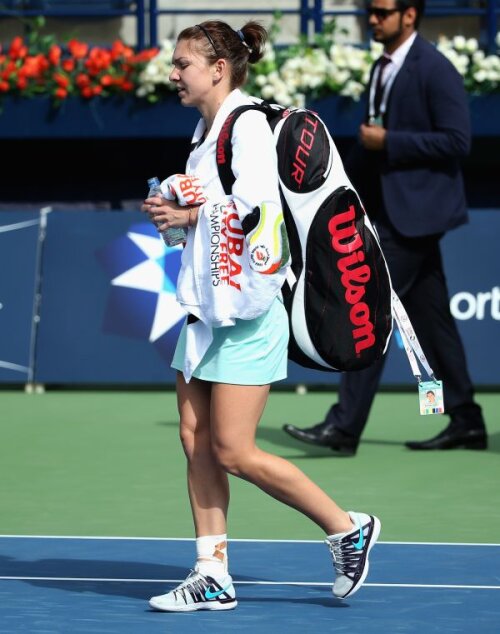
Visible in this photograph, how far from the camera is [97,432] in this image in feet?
32.3

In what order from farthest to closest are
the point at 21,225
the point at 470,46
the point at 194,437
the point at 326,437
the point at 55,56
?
the point at 55,56, the point at 470,46, the point at 21,225, the point at 326,437, the point at 194,437

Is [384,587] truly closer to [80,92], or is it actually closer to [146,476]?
[146,476]

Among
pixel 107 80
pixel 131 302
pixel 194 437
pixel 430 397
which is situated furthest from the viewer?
pixel 107 80

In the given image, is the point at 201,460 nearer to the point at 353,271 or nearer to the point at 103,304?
the point at 353,271

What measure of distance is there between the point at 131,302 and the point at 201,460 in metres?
6.32

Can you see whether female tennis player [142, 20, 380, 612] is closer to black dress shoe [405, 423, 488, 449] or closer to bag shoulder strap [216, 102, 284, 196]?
bag shoulder strap [216, 102, 284, 196]

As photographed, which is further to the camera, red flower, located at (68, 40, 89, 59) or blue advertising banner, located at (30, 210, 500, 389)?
red flower, located at (68, 40, 89, 59)

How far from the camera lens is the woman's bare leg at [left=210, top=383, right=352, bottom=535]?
5195mm

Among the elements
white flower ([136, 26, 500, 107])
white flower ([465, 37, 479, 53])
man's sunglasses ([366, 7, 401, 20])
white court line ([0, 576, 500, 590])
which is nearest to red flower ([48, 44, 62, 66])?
white flower ([136, 26, 500, 107])

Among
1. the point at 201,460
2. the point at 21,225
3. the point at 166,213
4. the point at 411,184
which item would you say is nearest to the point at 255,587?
the point at 201,460

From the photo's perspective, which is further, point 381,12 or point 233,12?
point 233,12

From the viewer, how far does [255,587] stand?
18.5 ft

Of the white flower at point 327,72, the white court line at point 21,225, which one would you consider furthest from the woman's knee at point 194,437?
the white flower at point 327,72

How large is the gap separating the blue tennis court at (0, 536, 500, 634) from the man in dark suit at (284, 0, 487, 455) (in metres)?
2.27
